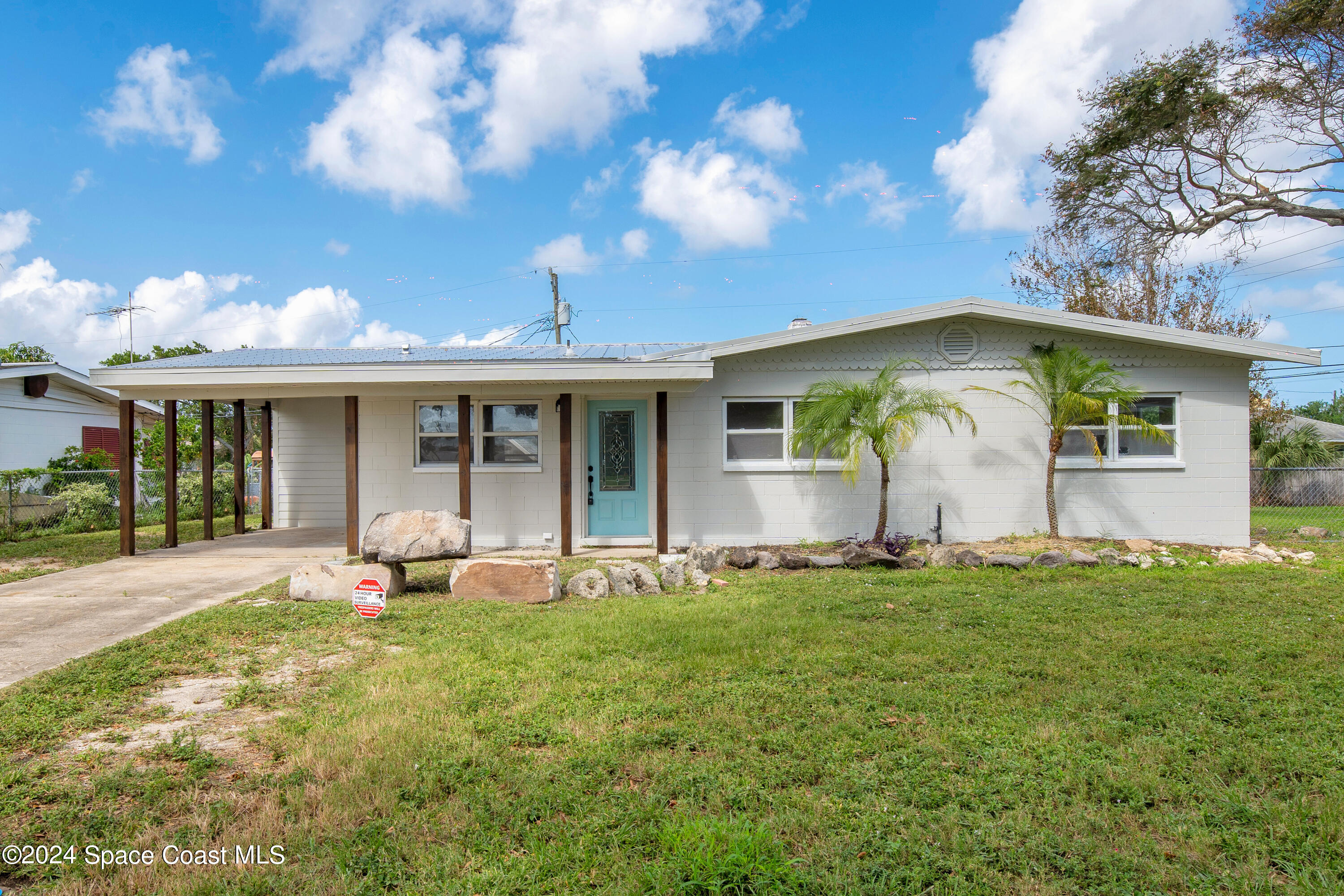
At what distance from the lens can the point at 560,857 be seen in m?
2.61

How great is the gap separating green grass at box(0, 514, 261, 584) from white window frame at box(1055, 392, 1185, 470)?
14.2 m

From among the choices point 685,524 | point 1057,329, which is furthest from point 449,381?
point 1057,329

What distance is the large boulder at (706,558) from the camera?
28.8ft

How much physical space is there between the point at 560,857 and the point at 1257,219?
20620 mm

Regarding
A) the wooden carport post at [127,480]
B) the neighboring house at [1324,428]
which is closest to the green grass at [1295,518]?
the neighboring house at [1324,428]

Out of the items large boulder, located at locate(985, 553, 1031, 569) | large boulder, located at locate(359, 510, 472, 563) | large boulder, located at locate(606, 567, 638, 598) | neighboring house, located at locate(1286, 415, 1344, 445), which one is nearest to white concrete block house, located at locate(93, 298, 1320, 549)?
large boulder, located at locate(985, 553, 1031, 569)

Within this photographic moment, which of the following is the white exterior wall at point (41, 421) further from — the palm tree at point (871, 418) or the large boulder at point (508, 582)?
the palm tree at point (871, 418)

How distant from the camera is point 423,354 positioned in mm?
12680

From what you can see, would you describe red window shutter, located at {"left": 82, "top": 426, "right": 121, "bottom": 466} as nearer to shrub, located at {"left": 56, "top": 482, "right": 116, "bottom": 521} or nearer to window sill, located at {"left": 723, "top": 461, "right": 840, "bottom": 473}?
shrub, located at {"left": 56, "top": 482, "right": 116, "bottom": 521}

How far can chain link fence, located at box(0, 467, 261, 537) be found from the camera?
43.3 feet

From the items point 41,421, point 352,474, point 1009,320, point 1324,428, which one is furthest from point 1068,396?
point 1324,428

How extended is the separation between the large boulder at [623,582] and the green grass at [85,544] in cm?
731

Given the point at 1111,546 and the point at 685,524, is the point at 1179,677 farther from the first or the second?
the point at 685,524

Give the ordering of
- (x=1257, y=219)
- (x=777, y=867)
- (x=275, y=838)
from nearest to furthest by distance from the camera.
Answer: (x=777, y=867), (x=275, y=838), (x=1257, y=219)
